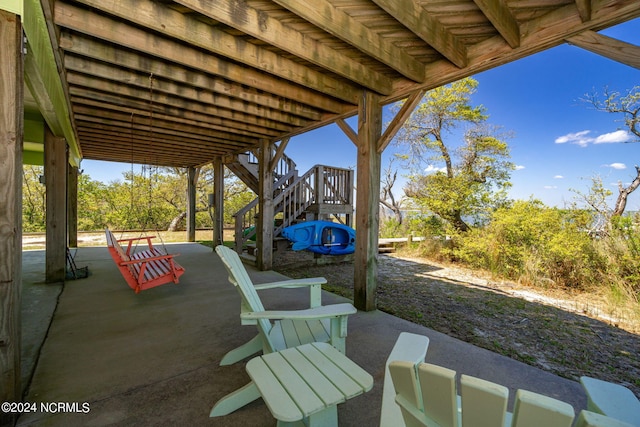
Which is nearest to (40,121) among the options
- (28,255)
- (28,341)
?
(28,255)

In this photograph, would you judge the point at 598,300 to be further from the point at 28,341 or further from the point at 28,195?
the point at 28,195

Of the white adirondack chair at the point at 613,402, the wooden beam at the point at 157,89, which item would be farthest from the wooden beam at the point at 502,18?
the wooden beam at the point at 157,89

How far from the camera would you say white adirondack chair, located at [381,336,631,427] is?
54 cm

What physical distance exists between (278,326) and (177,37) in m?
2.36

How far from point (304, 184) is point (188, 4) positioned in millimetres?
5183

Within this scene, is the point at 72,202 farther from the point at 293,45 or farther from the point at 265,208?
the point at 293,45

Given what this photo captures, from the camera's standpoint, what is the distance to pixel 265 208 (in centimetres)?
543

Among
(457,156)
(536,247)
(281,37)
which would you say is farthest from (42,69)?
(457,156)

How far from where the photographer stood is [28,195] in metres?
10.5

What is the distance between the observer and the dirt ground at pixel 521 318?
7.74 feet

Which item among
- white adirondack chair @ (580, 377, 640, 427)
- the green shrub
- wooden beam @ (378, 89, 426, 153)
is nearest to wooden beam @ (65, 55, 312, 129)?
wooden beam @ (378, 89, 426, 153)

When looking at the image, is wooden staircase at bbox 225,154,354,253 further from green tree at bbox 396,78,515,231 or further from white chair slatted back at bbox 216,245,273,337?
white chair slatted back at bbox 216,245,273,337

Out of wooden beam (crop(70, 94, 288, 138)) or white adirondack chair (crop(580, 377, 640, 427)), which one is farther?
wooden beam (crop(70, 94, 288, 138))

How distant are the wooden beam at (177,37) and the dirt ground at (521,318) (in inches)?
120
